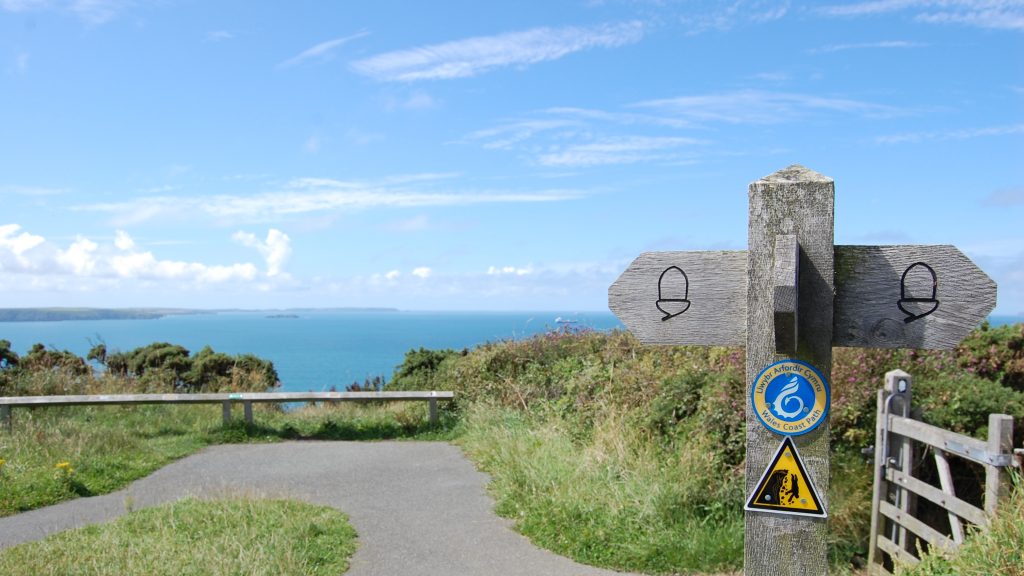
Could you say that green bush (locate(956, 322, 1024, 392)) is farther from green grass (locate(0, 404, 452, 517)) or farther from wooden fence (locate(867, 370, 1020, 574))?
green grass (locate(0, 404, 452, 517))

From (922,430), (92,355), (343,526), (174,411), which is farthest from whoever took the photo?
(92,355)

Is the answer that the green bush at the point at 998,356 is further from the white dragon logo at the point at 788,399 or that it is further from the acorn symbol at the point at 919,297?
the white dragon logo at the point at 788,399

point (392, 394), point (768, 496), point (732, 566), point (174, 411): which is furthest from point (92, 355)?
point (768, 496)

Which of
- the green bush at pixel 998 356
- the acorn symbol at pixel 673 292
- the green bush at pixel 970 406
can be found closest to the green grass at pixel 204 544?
the acorn symbol at pixel 673 292

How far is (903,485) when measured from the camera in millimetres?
6422

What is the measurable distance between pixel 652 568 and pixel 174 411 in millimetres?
9821

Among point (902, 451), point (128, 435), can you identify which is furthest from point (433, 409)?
point (902, 451)

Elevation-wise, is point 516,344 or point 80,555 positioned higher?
point 516,344

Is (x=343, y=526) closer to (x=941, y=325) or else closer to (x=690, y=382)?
→ (x=690, y=382)

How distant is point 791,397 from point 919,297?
504 millimetres

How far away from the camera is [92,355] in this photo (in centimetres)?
1870

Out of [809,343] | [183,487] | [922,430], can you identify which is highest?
[809,343]

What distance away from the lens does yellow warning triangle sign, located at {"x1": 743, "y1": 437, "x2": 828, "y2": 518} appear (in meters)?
2.39

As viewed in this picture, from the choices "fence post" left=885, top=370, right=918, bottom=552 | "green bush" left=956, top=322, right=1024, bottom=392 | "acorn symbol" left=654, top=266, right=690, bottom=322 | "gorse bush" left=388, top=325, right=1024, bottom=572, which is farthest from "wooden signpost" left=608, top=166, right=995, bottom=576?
"green bush" left=956, top=322, right=1024, bottom=392
